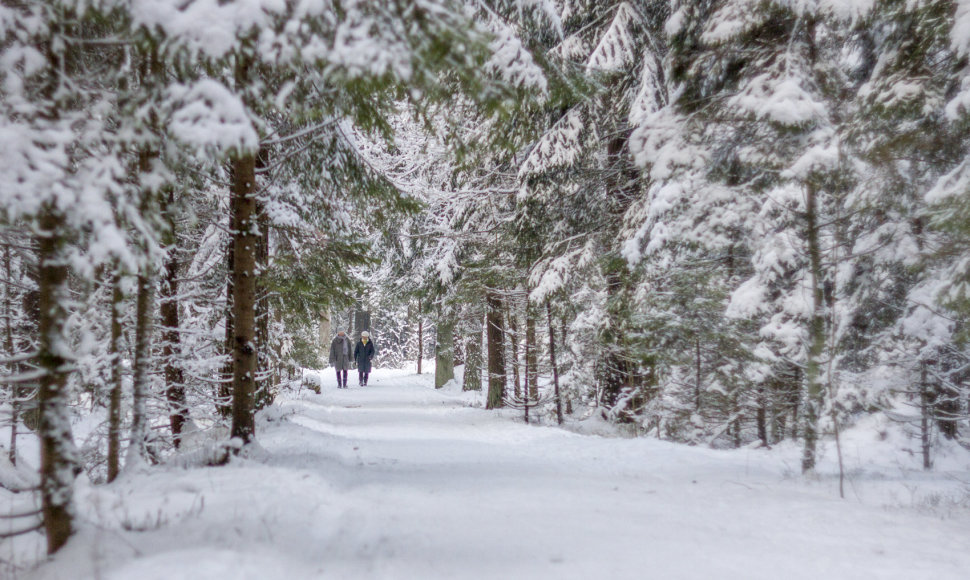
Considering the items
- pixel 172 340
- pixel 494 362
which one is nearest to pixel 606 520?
pixel 172 340

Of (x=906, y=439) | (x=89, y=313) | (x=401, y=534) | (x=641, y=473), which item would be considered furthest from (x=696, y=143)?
(x=906, y=439)

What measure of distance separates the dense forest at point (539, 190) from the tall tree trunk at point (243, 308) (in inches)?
1.4

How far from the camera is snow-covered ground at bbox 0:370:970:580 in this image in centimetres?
334

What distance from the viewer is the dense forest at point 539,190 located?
3.44m

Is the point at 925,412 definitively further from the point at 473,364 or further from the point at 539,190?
the point at 473,364

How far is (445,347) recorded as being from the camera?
2114cm

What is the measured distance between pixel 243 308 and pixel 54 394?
2.98m

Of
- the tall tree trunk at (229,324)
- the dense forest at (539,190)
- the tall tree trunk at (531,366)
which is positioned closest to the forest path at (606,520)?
the tall tree trunk at (229,324)

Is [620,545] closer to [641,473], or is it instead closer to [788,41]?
[641,473]

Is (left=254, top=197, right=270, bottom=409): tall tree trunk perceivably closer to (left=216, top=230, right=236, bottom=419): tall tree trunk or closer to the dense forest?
the dense forest

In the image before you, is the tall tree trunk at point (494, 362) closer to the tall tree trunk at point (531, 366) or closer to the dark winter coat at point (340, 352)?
the tall tree trunk at point (531, 366)

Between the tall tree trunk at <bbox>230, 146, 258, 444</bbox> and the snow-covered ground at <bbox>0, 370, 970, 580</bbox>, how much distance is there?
0.52 meters

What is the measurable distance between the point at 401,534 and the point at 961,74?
710 cm

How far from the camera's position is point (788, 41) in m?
6.45
